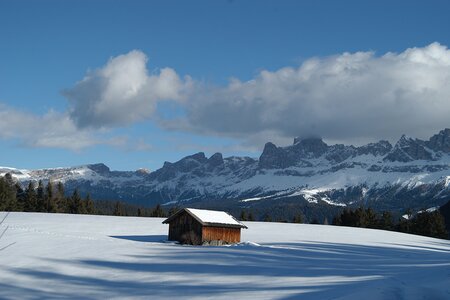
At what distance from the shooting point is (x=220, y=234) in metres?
58.3

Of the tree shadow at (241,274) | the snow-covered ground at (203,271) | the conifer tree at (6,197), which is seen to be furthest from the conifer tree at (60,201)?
the tree shadow at (241,274)

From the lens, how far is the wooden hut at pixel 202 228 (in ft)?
189

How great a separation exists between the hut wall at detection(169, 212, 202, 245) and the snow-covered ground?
7.10 ft

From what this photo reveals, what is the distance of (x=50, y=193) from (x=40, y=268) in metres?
81.1

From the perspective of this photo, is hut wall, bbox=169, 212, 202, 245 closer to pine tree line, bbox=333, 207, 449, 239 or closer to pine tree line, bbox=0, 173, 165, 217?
pine tree line, bbox=0, 173, 165, 217

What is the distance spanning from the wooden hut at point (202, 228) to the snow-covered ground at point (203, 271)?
249cm

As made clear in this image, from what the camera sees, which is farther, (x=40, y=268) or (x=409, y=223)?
(x=409, y=223)

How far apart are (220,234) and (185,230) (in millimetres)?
3799

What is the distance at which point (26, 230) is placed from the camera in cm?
6259

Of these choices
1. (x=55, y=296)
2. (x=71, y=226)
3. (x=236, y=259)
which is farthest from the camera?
(x=71, y=226)

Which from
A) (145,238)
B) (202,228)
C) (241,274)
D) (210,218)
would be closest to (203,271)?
(241,274)

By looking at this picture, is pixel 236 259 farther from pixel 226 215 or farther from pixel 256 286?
pixel 226 215

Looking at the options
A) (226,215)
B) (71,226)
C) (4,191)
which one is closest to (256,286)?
(226,215)

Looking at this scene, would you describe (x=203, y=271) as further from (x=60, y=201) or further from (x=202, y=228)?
(x=60, y=201)
